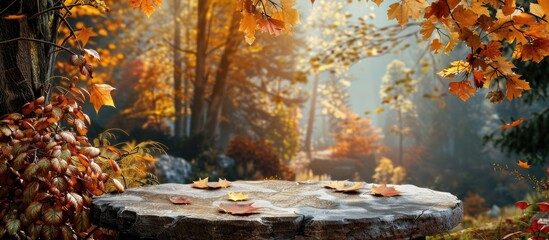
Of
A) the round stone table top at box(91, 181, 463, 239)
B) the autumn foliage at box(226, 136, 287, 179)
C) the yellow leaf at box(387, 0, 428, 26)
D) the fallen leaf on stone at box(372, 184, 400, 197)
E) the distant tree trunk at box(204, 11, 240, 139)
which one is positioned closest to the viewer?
the yellow leaf at box(387, 0, 428, 26)

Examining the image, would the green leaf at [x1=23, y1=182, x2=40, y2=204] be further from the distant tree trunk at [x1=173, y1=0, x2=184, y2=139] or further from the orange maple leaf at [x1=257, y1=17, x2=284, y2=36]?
the distant tree trunk at [x1=173, y1=0, x2=184, y2=139]

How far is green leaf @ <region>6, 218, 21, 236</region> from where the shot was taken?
105 inches

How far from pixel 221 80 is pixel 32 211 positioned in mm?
9886

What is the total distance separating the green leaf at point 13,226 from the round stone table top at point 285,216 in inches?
15.2

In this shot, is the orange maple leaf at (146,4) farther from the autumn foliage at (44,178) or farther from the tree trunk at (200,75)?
the tree trunk at (200,75)

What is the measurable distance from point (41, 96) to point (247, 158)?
32.5 feet

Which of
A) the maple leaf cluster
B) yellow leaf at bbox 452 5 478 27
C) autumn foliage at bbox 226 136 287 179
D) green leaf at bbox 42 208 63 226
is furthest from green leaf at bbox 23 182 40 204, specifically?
autumn foliage at bbox 226 136 287 179

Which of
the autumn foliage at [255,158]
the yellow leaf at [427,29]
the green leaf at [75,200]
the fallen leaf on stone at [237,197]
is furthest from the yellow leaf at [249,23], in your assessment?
the autumn foliage at [255,158]

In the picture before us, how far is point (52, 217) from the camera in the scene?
2.70 meters

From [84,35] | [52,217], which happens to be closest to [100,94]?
[84,35]

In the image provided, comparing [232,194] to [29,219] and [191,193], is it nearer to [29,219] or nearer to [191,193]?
[191,193]

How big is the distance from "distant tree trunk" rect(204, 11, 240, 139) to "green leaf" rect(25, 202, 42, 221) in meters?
8.81

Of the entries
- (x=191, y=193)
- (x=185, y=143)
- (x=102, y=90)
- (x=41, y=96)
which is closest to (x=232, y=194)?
(x=191, y=193)

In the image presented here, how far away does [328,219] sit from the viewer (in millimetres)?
2299
